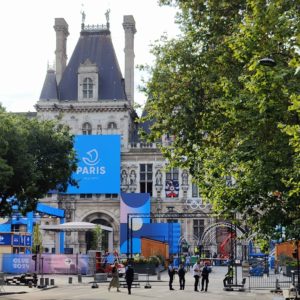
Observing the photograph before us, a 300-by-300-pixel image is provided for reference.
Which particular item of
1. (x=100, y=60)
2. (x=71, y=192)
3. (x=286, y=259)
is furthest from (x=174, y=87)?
(x=100, y=60)

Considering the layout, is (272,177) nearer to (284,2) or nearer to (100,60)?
(284,2)

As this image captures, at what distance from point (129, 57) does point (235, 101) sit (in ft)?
194

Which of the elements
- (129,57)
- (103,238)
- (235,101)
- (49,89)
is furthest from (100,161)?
(235,101)

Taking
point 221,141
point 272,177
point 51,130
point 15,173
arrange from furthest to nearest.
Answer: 1. point 51,130
2. point 15,173
3. point 221,141
4. point 272,177

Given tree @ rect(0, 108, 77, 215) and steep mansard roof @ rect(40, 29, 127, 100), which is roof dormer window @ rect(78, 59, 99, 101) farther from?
tree @ rect(0, 108, 77, 215)

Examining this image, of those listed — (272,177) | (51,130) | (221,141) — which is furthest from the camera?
(51,130)

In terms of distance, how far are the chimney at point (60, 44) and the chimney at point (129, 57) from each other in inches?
304

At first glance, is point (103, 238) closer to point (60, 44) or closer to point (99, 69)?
point (99, 69)

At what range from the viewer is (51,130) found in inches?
1371

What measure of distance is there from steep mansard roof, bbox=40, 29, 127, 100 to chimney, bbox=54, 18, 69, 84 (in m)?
1.79

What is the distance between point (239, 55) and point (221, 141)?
7767 millimetres

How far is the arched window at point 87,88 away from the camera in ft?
254

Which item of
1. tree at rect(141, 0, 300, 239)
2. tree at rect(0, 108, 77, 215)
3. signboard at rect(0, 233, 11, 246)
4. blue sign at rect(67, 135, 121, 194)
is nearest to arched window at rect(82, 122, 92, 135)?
blue sign at rect(67, 135, 121, 194)

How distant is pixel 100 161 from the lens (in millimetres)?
72500
